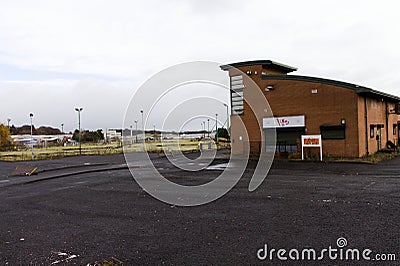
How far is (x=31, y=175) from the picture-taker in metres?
18.3

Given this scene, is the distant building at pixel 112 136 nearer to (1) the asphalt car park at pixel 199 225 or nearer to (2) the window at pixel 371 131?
(2) the window at pixel 371 131

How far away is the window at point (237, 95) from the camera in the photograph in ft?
90.2

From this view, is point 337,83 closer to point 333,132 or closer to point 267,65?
point 333,132

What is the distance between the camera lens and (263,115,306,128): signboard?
78.9 feet

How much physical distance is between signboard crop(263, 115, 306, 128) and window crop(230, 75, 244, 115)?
8.56 ft

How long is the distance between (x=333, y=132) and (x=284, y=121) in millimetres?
3356

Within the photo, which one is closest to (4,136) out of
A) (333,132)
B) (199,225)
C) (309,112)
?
(309,112)

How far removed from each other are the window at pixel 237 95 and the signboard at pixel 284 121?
261 centimetres

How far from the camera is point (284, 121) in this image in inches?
974

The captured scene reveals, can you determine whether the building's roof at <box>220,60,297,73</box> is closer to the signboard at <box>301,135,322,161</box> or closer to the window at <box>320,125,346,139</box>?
the window at <box>320,125,346,139</box>

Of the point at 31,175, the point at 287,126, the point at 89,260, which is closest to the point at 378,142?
the point at 287,126

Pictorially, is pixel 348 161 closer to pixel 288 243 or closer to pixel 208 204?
pixel 208 204

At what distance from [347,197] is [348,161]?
457 inches

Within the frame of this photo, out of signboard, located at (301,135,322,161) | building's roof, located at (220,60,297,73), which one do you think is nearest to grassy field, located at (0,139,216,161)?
building's roof, located at (220,60,297,73)
